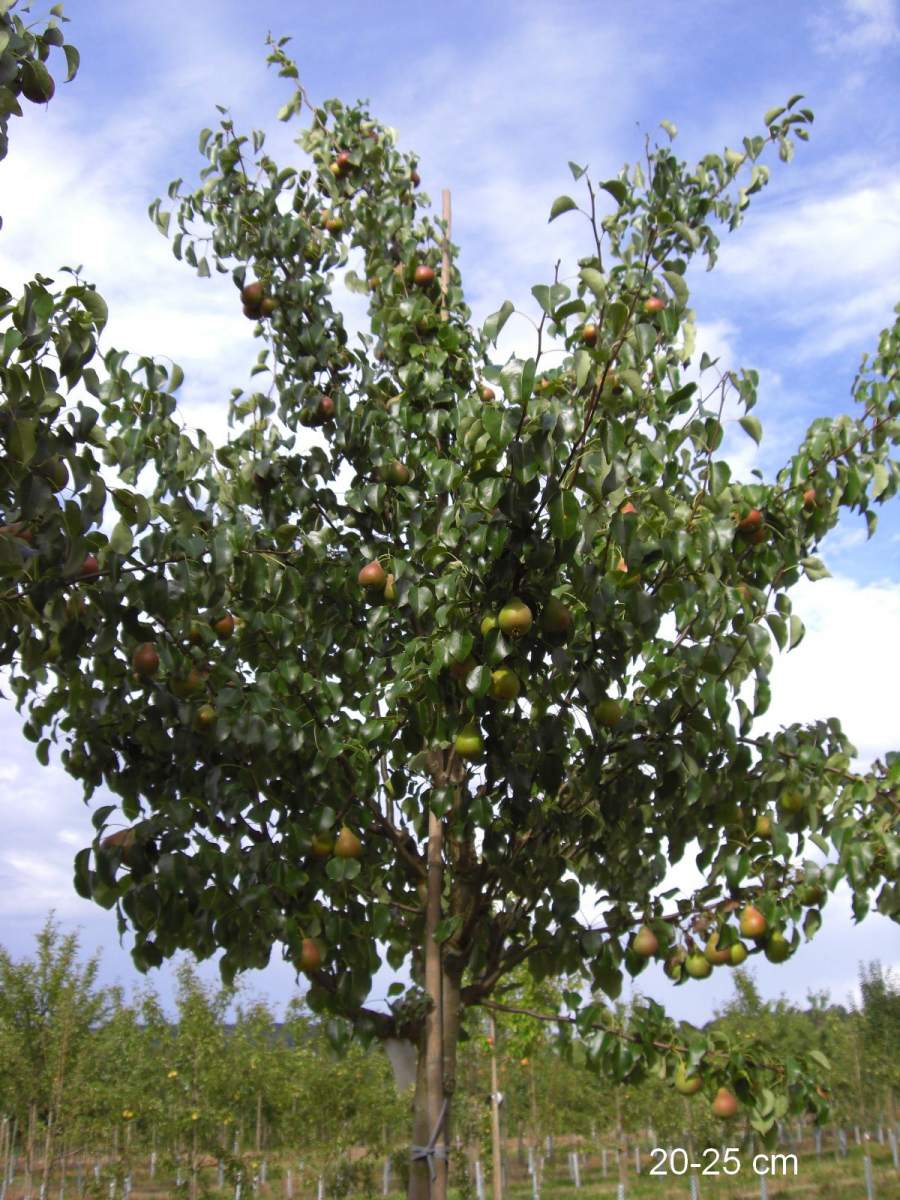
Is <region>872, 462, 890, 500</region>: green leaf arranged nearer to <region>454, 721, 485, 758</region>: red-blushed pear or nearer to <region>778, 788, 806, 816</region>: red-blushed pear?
<region>778, 788, 806, 816</region>: red-blushed pear

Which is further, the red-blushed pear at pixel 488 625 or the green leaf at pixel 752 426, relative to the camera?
the green leaf at pixel 752 426

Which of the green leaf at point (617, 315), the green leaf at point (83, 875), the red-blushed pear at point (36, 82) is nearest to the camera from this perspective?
the red-blushed pear at point (36, 82)

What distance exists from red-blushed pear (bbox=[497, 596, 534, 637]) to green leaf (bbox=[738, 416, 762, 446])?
2.74 feet

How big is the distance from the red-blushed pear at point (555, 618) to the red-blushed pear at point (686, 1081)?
1387 millimetres

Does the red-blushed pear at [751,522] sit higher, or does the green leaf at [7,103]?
the green leaf at [7,103]

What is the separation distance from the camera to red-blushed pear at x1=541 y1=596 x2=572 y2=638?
8.54 ft

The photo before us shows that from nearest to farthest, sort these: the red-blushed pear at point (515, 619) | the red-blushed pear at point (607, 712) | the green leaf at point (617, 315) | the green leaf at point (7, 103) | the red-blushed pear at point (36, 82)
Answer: the green leaf at point (7, 103) < the red-blushed pear at point (36, 82) < the green leaf at point (617, 315) < the red-blushed pear at point (515, 619) < the red-blushed pear at point (607, 712)

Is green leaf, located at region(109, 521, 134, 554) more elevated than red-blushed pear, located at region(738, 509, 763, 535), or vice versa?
red-blushed pear, located at region(738, 509, 763, 535)

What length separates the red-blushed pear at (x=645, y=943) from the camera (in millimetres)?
3035

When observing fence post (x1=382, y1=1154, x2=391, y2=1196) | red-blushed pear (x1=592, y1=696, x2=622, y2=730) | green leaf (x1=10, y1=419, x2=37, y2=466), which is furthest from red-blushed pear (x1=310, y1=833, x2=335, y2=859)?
fence post (x1=382, y1=1154, x2=391, y2=1196)

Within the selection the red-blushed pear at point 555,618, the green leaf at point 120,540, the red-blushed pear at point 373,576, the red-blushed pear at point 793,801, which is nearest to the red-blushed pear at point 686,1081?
the red-blushed pear at point 793,801

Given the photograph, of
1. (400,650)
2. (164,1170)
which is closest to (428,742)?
(400,650)

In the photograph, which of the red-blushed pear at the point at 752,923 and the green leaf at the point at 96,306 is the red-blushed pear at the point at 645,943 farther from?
the green leaf at the point at 96,306

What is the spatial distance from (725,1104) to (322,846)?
4.95ft
